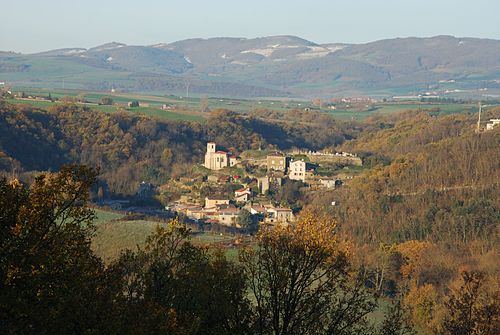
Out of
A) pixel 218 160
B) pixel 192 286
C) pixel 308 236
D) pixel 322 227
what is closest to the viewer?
pixel 192 286

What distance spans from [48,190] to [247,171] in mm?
47497

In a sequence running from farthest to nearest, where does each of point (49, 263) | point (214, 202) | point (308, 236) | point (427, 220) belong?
point (214, 202) → point (427, 220) → point (308, 236) → point (49, 263)

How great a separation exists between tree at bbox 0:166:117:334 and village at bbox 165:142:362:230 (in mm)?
30580

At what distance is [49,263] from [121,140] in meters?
60.1

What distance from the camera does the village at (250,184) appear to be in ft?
150

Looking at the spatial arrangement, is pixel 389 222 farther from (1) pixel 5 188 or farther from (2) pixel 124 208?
(1) pixel 5 188

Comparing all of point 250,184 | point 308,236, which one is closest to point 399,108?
point 250,184

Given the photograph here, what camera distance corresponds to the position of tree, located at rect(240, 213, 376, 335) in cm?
1224

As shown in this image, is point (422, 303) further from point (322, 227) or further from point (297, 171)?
point (297, 171)

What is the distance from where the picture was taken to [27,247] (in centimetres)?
984

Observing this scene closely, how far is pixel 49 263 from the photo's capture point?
9773mm

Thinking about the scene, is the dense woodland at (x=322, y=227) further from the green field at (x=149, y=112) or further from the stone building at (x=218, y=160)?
the green field at (x=149, y=112)

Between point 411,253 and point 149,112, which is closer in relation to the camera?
point 411,253

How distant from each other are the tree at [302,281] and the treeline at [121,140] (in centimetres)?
4163
